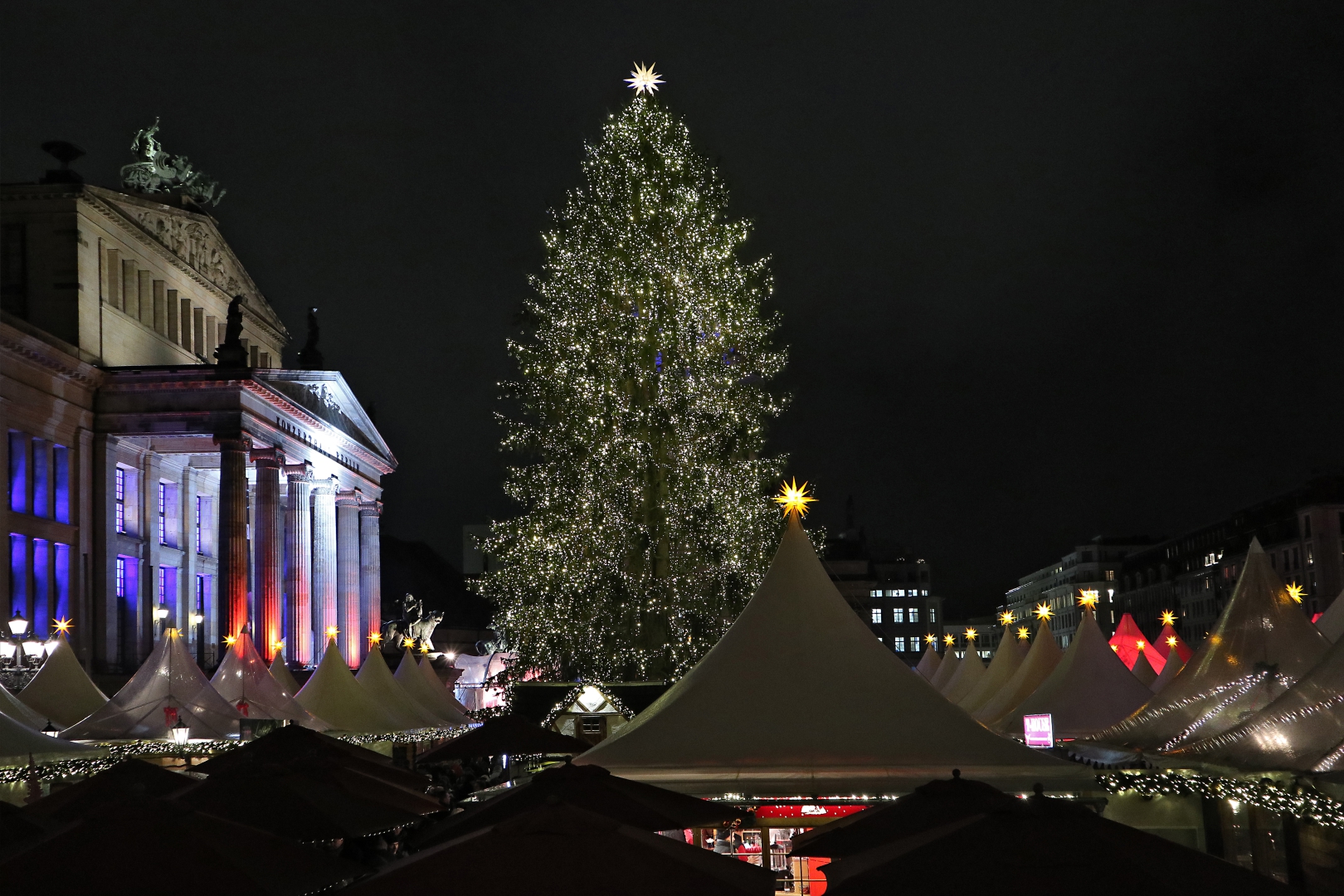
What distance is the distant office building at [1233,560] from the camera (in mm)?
100000

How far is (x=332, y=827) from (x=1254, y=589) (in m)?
14.1

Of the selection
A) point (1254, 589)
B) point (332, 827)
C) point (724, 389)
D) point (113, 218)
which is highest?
point (113, 218)

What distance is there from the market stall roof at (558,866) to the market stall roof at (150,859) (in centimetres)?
110

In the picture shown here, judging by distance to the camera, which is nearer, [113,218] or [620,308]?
[620,308]

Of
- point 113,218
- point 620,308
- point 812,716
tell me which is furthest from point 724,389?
point 113,218

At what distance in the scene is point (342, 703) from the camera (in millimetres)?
38688

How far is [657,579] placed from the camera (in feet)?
121

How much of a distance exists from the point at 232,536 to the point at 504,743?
34.6m

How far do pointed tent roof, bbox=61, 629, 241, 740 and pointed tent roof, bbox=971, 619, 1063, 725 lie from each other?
59.7 ft

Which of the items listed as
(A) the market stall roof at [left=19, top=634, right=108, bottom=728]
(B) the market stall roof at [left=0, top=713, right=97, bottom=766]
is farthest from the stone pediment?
(B) the market stall roof at [left=0, top=713, right=97, bottom=766]

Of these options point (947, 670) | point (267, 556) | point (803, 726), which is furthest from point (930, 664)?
point (803, 726)

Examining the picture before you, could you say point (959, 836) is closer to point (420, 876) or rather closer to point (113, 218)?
point (420, 876)

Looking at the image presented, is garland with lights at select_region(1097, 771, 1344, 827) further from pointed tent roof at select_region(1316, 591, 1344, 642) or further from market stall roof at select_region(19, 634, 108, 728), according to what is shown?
market stall roof at select_region(19, 634, 108, 728)

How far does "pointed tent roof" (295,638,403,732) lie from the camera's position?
38188 millimetres
